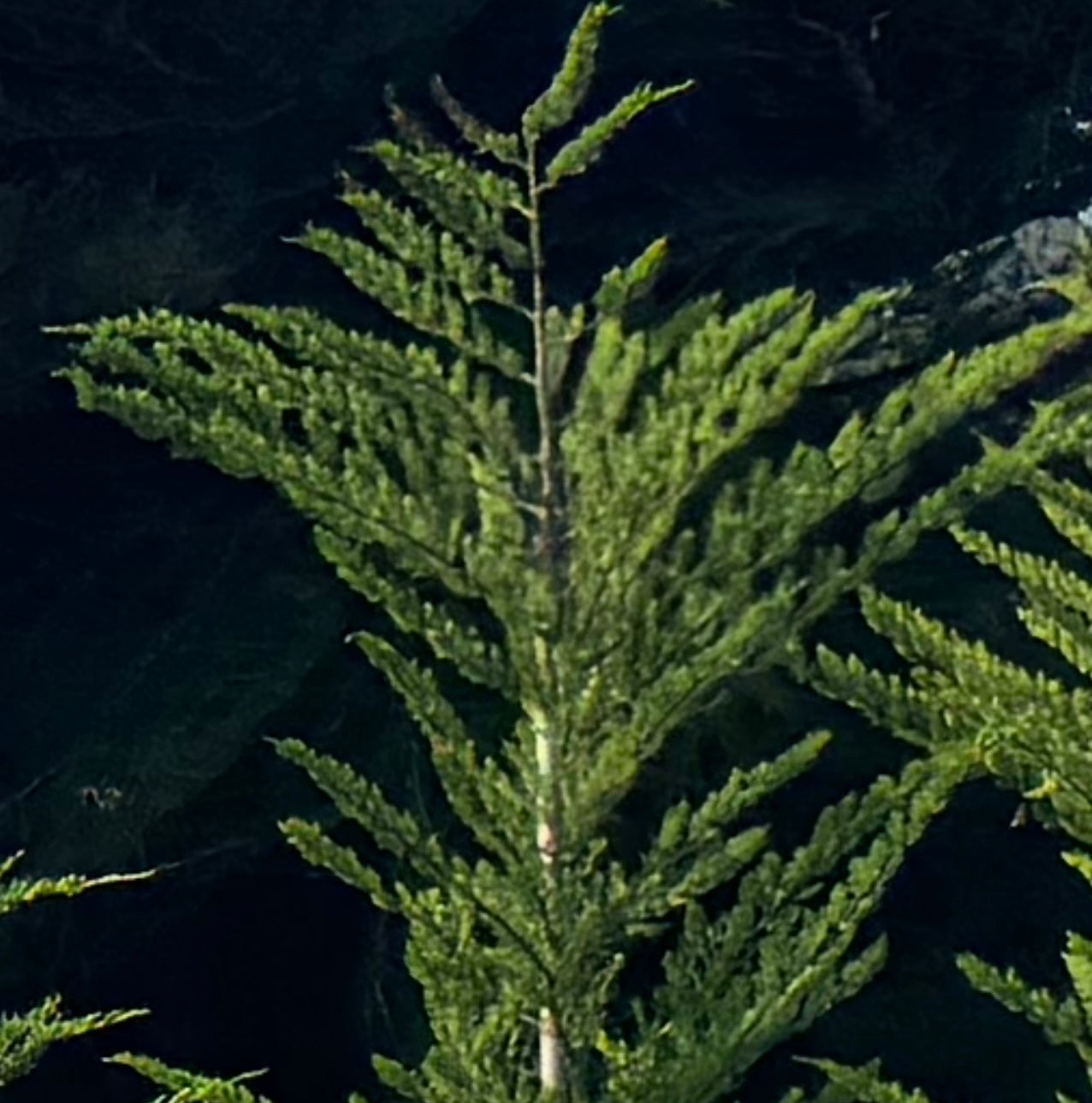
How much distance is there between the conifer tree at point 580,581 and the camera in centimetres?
303

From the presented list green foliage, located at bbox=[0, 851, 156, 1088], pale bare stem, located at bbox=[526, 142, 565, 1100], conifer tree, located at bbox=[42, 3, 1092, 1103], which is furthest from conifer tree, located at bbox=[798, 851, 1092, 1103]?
green foliage, located at bbox=[0, 851, 156, 1088]

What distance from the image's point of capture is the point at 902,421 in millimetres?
3156

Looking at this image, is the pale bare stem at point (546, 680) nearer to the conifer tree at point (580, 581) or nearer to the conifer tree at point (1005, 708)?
the conifer tree at point (580, 581)

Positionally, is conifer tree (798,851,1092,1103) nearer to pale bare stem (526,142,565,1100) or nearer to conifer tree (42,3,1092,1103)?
conifer tree (42,3,1092,1103)

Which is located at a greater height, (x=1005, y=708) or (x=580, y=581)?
(x=580, y=581)

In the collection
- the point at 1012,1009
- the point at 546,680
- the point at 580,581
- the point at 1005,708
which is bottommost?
the point at 1012,1009

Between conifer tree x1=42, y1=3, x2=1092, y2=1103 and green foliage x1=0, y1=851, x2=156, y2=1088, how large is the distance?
0.44 m

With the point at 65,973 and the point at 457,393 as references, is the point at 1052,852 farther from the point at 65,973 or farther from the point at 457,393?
the point at 457,393

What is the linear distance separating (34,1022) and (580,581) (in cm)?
98

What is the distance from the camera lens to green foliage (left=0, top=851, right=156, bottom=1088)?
8.30 ft

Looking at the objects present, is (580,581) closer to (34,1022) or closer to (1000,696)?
(1000,696)

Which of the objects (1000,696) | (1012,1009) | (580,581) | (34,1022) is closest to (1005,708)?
(1000,696)

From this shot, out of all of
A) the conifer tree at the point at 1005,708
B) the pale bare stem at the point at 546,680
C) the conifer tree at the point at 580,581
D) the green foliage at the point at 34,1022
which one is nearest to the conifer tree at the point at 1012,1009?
the conifer tree at the point at 1005,708

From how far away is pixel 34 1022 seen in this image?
2611 millimetres
